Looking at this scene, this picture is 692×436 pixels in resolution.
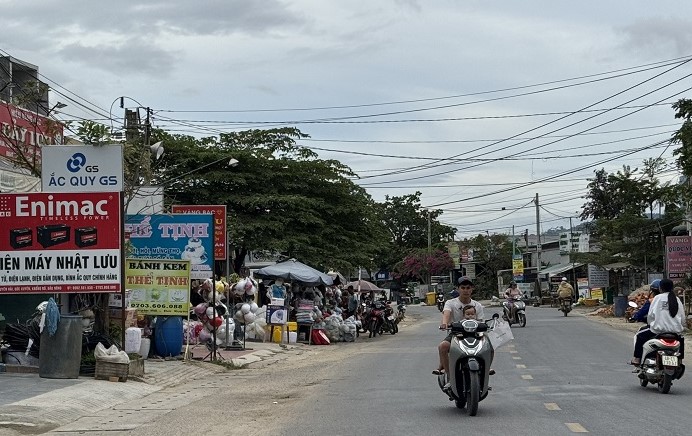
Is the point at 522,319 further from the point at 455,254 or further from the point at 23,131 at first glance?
the point at 455,254

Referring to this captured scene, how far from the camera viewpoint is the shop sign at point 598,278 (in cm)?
6106

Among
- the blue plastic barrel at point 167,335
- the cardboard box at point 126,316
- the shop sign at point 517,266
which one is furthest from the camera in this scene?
the shop sign at point 517,266

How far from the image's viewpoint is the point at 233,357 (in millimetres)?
22859

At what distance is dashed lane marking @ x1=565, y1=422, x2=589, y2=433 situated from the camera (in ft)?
31.7

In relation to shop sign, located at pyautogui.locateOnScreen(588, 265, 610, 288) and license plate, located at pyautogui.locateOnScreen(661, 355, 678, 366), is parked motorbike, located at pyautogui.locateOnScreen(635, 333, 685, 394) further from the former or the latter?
shop sign, located at pyautogui.locateOnScreen(588, 265, 610, 288)

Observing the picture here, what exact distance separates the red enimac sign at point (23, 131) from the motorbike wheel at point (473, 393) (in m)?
14.3

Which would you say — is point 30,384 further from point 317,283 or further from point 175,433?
point 317,283

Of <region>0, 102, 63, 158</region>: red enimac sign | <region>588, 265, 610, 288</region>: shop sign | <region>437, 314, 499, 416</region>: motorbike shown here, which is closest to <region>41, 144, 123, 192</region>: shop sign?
<region>0, 102, 63, 158</region>: red enimac sign

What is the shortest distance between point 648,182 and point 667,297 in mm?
38352

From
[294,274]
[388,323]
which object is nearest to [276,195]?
[388,323]

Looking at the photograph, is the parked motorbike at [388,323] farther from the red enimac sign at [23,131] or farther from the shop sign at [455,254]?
the shop sign at [455,254]

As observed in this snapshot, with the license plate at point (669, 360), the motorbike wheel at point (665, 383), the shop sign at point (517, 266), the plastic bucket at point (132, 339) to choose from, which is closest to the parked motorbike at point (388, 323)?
the plastic bucket at point (132, 339)

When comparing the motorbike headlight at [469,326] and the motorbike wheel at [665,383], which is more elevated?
the motorbike headlight at [469,326]

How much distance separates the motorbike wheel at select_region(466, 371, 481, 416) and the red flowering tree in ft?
255
